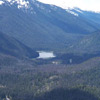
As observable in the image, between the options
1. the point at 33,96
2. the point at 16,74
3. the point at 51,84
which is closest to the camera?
the point at 33,96

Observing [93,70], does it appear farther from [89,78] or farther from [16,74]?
[16,74]

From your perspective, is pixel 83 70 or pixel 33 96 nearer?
pixel 33 96

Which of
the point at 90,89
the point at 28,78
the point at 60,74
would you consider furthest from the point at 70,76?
the point at 90,89

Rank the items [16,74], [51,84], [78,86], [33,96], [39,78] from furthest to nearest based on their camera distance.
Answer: [16,74] → [39,78] → [51,84] → [78,86] → [33,96]

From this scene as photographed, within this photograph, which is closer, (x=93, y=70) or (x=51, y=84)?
(x=51, y=84)

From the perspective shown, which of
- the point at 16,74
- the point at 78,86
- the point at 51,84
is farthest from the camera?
the point at 16,74

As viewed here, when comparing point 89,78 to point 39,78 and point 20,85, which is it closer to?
point 39,78

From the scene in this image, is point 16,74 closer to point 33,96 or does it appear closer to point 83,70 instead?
point 83,70

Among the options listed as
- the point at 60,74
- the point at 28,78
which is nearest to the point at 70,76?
the point at 60,74
